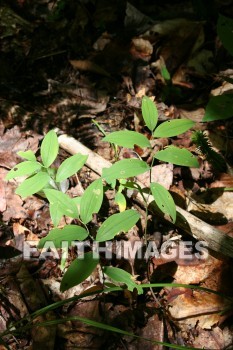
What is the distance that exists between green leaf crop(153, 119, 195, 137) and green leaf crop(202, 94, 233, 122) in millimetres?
98

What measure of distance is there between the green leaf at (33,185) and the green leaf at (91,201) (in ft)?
0.93

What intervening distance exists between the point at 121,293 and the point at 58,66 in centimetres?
226

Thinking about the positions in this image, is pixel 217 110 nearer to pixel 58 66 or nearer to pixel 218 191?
pixel 218 191

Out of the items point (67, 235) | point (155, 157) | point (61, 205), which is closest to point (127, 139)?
Result: point (155, 157)

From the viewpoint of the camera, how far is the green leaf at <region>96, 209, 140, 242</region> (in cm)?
172

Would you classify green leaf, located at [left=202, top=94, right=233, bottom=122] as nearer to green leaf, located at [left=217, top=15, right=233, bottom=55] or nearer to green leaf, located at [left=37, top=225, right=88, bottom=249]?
green leaf, located at [left=217, top=15, right=233, bottom=55]

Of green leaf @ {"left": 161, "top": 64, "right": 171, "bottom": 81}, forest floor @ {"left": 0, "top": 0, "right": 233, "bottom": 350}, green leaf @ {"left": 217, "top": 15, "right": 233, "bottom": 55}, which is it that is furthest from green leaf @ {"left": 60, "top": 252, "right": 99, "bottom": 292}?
green leaf @ {"left": 161, "top": 64, "right": 171, "bottom": 81}

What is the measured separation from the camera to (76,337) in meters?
2.00

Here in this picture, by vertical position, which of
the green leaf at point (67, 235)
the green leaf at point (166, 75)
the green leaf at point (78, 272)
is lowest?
the green leaf at point (78, 272)

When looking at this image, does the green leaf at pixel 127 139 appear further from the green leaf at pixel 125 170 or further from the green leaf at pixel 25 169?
the green leaf at pixel 25 169

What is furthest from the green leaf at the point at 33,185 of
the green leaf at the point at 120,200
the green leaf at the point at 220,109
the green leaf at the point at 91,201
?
the green leaf at the point at 220,109

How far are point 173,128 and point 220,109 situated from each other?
11.1 inches

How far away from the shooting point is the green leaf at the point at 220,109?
1.90 m

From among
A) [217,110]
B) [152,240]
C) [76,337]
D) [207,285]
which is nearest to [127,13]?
[217,110]
